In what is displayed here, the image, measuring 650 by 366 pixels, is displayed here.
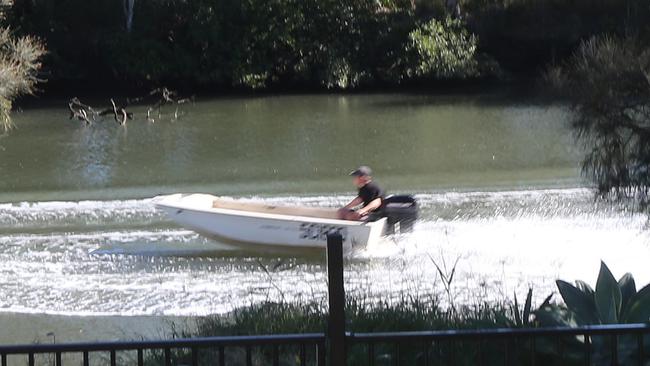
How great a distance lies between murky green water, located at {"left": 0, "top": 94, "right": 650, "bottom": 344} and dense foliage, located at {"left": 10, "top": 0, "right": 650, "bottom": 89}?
7.17 m

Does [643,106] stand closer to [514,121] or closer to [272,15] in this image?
[514,121]

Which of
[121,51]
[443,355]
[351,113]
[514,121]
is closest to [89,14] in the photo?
[121,51]

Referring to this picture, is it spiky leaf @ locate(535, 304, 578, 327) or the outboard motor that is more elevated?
the outboard motor

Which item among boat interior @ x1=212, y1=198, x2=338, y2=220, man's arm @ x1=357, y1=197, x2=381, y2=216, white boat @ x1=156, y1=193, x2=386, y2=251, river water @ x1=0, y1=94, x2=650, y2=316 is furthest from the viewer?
boat interior @ x1=212, y1=198, x2=338, y2=220

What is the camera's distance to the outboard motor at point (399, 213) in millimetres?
15422

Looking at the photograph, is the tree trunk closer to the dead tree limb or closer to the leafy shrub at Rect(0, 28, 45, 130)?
the dead tree limb

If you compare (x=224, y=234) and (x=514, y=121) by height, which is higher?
(x=514, y=121)

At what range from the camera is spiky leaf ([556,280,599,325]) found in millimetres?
6531

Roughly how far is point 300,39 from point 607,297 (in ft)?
118

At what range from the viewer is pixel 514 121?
28812 mm

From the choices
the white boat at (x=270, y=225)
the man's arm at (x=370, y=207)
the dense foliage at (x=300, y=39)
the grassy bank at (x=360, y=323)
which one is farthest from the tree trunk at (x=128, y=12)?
the grassy bank at (x=360, y=323)

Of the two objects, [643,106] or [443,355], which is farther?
[643,106]

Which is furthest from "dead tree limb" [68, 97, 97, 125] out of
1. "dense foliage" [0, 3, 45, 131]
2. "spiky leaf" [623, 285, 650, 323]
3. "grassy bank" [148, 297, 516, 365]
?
"spiky leaf" [623, 285, 650, 323]

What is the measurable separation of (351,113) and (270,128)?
3.72 m
